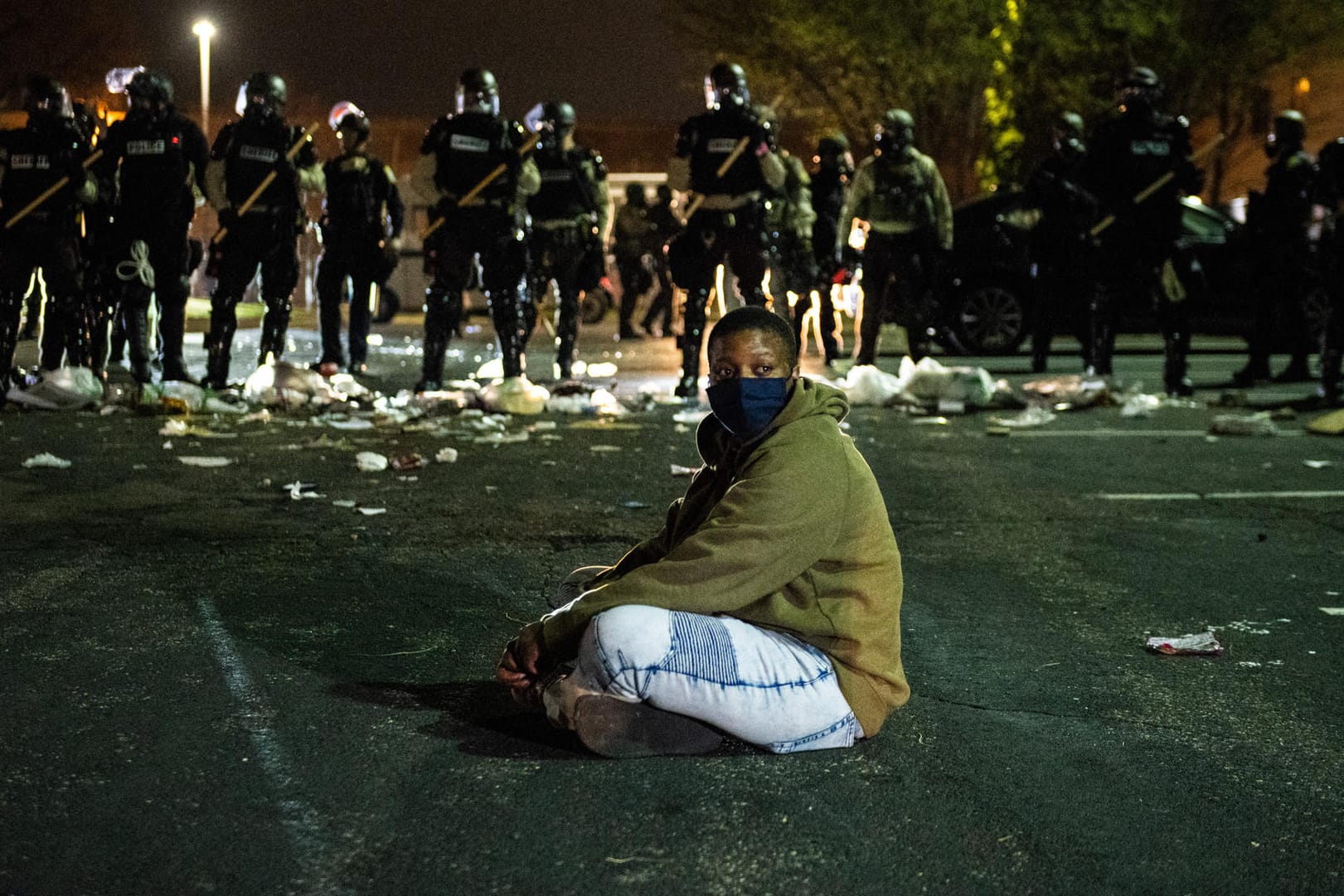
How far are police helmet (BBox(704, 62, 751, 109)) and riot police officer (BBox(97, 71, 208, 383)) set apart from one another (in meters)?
3.55

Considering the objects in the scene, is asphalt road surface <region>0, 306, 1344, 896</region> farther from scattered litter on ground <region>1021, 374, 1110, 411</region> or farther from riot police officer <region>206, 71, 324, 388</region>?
riot police officer <region>206, 71, 324, 388</region>

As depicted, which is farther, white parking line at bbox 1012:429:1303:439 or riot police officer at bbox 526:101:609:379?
riot police officer at bbox 526:101:609:379

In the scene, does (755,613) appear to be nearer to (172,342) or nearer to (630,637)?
(630,637)

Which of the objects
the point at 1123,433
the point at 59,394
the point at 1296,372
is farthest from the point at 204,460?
the point at 1296,372

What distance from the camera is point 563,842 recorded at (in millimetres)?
3336

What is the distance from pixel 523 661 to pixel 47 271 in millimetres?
8896

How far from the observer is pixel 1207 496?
26.0ft

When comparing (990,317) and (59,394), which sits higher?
(990,317)

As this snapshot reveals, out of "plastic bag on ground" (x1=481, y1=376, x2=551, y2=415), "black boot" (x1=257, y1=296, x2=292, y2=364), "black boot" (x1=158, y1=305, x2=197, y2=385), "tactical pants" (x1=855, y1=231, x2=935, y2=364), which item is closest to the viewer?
"plastic bag on ground" (x1=481, y1=376, x2=551, y2=415)

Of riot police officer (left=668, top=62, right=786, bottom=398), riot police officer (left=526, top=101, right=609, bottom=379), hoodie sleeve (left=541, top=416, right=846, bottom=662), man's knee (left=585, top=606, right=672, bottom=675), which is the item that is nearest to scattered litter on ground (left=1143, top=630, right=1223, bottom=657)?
hoodie sleeve (left=541, top=416, right=846, bottom=662)

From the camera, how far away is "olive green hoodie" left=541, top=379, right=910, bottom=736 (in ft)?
12.1

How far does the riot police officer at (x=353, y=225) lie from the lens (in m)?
14.1

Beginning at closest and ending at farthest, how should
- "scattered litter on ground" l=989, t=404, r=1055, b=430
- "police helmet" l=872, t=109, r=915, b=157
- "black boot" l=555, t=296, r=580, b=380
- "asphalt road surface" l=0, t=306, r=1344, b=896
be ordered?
"asphalt road surface" l=0, t=306, r=1344, b=896 < "scattered litter on ground" l=989, t=404, r=1055, b=430 < "police helmet" l=872, t=109, r=915, b=157 < "black boot" l=555, t=296, r=580, b=380

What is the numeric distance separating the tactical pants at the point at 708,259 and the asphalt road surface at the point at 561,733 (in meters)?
4.08
